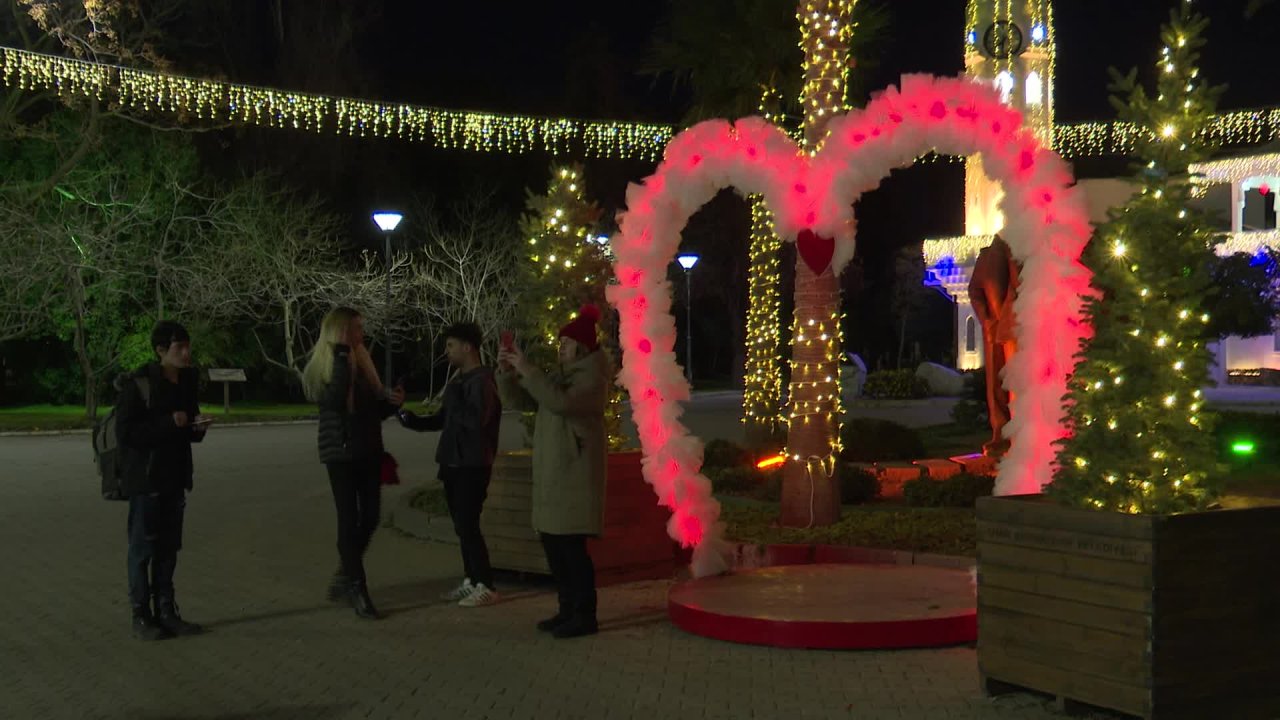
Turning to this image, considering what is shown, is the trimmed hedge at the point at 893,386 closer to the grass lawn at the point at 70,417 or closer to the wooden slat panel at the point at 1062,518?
the grass lawn at the point at 70,417

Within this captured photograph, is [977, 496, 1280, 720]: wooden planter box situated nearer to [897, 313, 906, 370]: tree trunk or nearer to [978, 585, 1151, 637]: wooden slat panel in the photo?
[978, 585, 1151, 637]: wooden slat panel

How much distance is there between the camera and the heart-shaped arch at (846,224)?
8.77 metres

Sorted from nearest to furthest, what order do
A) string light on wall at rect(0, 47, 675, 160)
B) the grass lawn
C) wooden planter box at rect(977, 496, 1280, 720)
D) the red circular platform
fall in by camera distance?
wooden planter box at rect(977, 496, 1280, 720) < the red circular platform < string light on wall at rect(0, 47, 675, 160) < the grass lawn

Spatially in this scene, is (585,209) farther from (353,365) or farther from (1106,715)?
(1106,715)

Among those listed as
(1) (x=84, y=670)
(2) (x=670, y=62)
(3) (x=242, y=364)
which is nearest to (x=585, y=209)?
(1) (x=84, y=670)

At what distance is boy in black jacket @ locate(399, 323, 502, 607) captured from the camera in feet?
30.7

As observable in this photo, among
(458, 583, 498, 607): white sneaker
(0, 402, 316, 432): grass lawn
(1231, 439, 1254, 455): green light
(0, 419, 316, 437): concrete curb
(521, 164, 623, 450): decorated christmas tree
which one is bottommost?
(458, 583, 498, 607): white sneaker

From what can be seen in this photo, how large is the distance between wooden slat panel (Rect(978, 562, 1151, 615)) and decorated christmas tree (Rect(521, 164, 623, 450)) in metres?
4.96

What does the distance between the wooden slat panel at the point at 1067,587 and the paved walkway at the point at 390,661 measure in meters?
0.60

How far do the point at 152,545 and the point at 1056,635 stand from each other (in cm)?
537

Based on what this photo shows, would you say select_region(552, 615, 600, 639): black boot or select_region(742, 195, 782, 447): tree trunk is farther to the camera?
select_region(742, 195, 782, 447): tree trunk

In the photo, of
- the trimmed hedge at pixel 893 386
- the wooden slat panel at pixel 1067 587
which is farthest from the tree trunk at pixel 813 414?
the trimmed hedge at pixel 893 386

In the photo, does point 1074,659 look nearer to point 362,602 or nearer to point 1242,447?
point 362,602

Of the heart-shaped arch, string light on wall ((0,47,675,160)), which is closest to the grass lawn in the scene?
string light on wall ((0,47,675,160))
